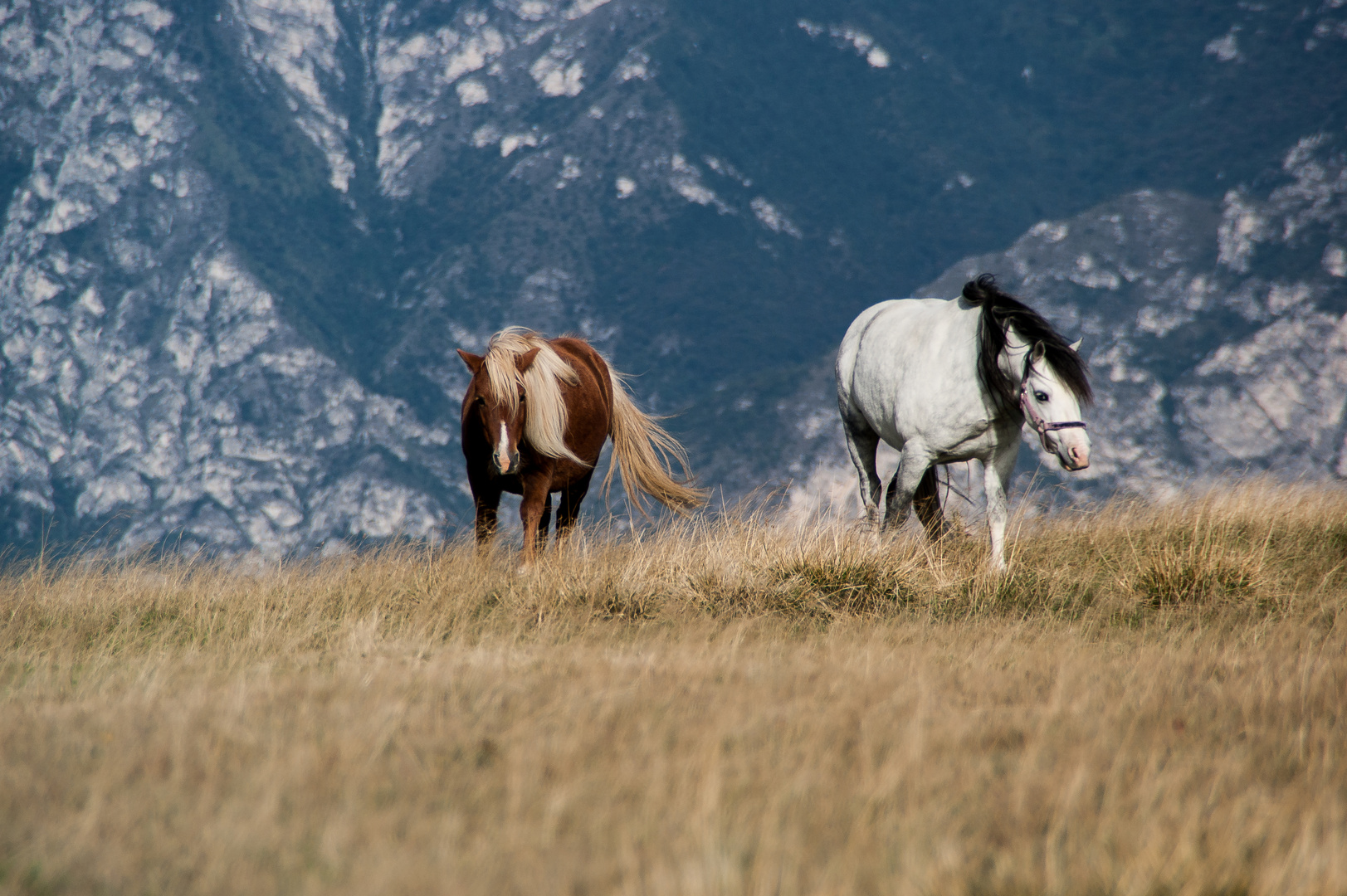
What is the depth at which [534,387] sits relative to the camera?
689 centimetres

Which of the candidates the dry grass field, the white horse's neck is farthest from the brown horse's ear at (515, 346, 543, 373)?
the white horse's neck

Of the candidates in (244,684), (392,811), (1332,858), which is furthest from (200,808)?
(1332,858)

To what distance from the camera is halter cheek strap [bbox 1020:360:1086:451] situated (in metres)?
6.17

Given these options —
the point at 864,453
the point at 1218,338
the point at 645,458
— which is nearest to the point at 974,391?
the point at 864,453

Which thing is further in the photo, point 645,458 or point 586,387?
point 645,458

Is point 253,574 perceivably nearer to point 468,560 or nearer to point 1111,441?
point 468,560

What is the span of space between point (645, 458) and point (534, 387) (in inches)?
86.4

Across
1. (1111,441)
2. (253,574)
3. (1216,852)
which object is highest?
(1216,852)

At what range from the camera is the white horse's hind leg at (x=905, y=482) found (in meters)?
6.70

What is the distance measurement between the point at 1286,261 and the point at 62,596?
20555 cm

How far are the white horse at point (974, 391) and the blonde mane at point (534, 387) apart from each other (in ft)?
7.47

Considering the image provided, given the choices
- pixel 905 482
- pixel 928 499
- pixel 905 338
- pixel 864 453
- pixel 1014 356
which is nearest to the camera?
pixel 1014 356

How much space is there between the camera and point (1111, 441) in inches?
6393

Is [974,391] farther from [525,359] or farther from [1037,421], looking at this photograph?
[525,359]
